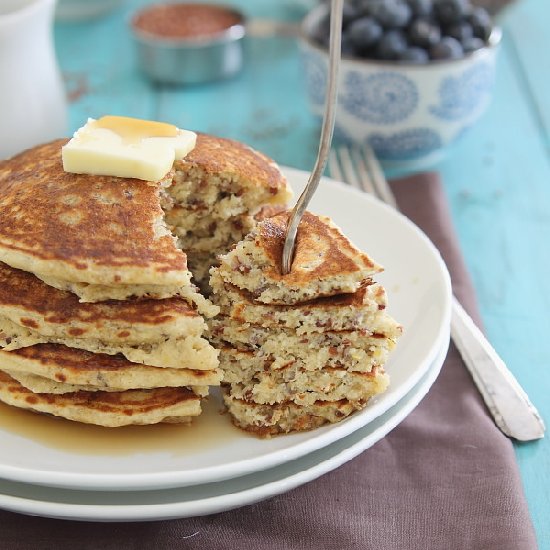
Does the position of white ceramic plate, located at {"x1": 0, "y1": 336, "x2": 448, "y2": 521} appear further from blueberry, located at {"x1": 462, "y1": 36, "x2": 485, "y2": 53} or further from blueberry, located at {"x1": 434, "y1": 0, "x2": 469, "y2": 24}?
blueberry, located at {"x1": 434, "y1": 0, "x2": 469, "y2": 24}

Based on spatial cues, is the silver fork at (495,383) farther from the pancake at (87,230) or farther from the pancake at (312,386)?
the pancake at (87,230)

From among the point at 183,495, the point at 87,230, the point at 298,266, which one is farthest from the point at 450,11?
the point at 183,495

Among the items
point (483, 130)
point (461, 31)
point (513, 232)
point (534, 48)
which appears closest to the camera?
point (513, 232)

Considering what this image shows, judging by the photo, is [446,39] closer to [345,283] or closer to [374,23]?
[374,23]

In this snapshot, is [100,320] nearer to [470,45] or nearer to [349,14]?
[349,14]

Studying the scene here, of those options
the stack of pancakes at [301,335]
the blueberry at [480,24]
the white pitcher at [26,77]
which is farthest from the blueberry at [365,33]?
the stack of pancakes at [301,335]

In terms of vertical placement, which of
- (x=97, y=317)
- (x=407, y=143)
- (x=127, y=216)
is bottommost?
(x=407, y=143)
